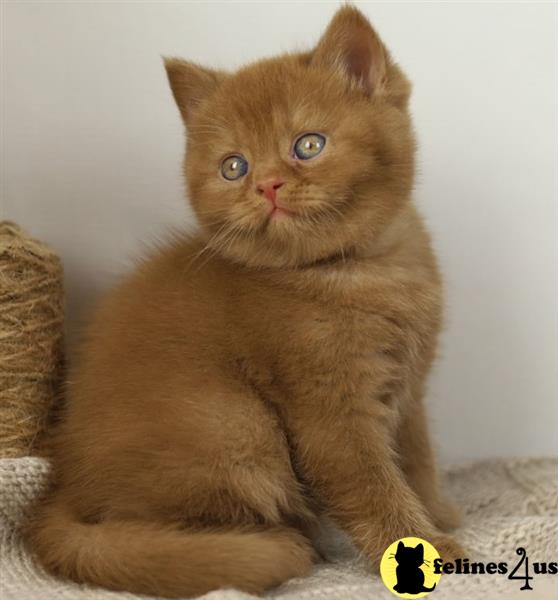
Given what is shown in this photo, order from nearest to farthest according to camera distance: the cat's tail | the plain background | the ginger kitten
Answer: the cat's tail, the ginger kitten, the plain background

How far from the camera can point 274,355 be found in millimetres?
1277

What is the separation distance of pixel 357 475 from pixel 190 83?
710mm

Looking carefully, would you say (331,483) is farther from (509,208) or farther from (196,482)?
(509,208)

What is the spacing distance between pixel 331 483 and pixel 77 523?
15.0 inches

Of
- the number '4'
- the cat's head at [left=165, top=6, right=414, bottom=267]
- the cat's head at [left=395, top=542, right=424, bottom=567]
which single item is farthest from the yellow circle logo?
the cat's head at [left=165, top=6, right=414, bottom=267]

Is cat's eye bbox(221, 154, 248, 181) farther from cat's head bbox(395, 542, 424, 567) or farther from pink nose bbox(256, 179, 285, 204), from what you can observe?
cat's head bbox(395, 542, 424, 567)

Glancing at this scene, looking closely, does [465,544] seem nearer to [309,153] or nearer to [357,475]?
[357,475]

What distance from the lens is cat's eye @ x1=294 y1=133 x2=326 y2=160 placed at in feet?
4.08

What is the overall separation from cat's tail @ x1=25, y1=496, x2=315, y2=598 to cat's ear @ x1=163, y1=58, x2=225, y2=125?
0.70 metres

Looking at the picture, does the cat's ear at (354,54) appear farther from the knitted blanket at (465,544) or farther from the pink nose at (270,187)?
the knitted blanket at (465,544)

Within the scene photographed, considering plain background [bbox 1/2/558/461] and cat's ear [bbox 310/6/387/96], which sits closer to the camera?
cat's ear [bbox 310/6/387/96]

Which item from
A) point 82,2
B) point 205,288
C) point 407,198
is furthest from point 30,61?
point 407,198

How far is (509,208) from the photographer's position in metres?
1.79

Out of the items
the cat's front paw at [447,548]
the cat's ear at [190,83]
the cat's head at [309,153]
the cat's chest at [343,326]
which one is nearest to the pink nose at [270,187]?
the cat's head at [309,153]
